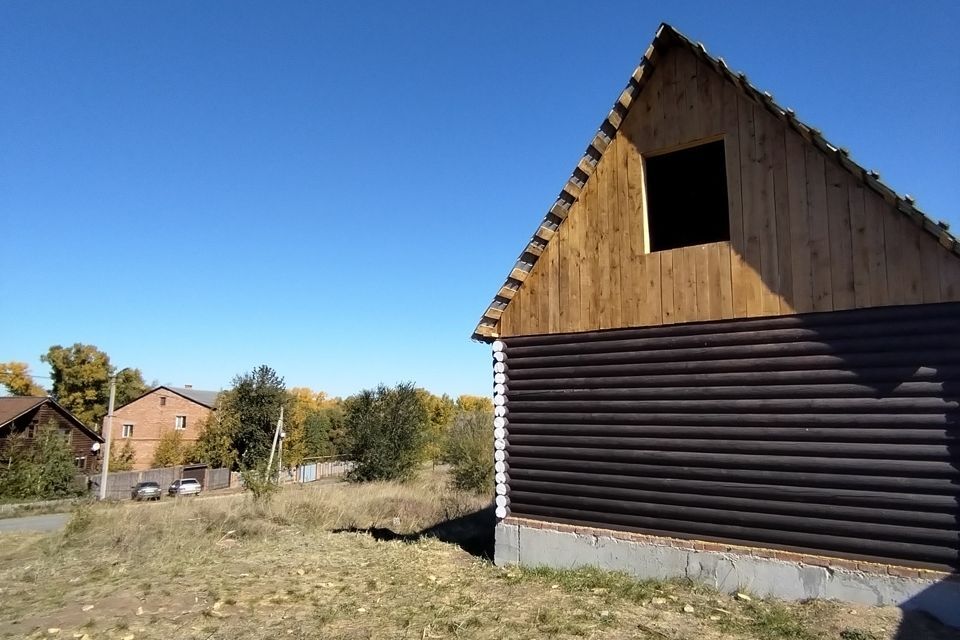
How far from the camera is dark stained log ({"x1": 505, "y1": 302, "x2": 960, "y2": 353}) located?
6.73 m

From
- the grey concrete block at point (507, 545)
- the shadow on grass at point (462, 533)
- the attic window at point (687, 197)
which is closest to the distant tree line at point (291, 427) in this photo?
the shadow on grass at point (462, 533)

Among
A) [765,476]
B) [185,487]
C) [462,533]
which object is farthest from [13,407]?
[765,476]

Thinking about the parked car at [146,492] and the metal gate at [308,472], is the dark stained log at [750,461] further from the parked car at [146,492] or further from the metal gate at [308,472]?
the metal gate at [308,472]

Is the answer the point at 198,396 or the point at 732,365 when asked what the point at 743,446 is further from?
the point at 198,396

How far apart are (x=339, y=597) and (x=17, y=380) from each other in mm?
74384

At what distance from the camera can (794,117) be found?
24.7 feet

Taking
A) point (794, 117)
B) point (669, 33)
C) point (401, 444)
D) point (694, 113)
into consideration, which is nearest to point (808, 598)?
point (794, 117)

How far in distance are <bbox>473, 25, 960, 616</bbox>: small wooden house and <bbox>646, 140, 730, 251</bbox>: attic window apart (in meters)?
0.09

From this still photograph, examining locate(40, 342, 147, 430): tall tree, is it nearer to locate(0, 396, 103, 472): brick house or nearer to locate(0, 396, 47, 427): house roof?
locate(0, 396, 103, 472): brick house

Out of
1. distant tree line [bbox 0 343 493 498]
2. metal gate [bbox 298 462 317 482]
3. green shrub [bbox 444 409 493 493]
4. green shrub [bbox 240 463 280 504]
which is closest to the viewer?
green shrub [bbox 240 463 280 504]

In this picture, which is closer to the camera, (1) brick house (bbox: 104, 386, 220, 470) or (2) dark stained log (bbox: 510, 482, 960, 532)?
(2) dark stained log (bbox: 510, 482, 960, 532)

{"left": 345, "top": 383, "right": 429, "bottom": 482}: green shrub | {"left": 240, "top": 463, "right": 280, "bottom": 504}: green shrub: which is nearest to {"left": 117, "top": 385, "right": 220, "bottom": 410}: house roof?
{"left": 345, "top": 383, "right": 429, "bottom": 482}: green shrub

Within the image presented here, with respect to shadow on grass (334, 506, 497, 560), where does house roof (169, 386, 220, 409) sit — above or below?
above

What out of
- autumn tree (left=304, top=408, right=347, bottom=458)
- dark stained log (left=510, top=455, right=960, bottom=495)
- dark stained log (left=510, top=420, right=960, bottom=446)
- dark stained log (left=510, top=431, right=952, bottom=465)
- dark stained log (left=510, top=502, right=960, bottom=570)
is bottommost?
autumn tree (left=304, top=408, right=347, bottom=458)
